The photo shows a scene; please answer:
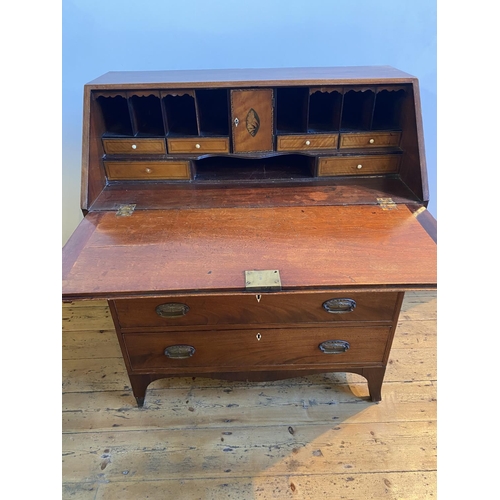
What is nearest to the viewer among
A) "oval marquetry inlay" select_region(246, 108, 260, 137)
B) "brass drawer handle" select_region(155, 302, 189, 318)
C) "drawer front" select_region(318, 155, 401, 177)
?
"brass drawer handle" select_region(155, 302, 189, 318)

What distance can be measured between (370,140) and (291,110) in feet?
1.15

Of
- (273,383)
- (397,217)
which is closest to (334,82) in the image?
(397,217)

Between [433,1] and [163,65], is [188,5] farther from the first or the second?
[433,1]

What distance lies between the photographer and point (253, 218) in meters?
1.30

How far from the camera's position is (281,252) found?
1.13 metres

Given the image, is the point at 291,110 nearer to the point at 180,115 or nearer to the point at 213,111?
the point at 213,111

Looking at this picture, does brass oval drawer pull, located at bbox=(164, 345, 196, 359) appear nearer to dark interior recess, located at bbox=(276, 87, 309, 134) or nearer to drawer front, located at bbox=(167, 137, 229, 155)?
drawer front, located at bbox=(167, 137, 229, 155)

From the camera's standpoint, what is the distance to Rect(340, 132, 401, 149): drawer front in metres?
1.44

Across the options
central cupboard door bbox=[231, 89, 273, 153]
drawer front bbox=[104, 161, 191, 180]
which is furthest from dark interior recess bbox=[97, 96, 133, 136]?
central cupboard door bbox=[231, 89, 273, 153]

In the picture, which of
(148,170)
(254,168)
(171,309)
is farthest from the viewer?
(254,168)

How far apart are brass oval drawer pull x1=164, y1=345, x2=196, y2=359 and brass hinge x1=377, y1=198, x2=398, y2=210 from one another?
0.86 m

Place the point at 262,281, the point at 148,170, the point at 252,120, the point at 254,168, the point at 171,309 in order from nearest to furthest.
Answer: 1. the point at 262,281
2. the point at 171,309
3. the point at 252,120
4. the point at 148,170
5. the point at 254,168

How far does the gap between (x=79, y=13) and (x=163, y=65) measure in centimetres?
39

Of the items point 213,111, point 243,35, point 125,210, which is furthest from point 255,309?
point 243,35
